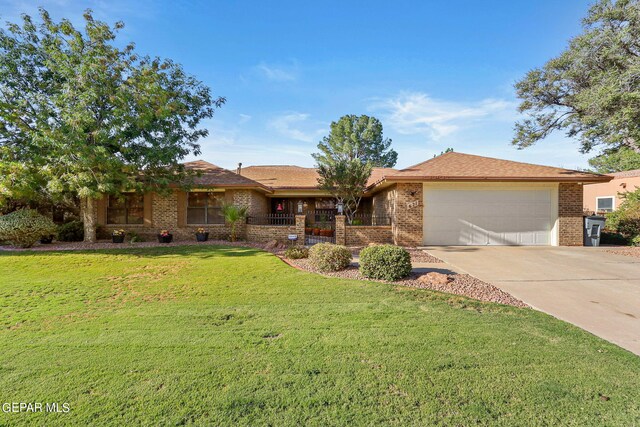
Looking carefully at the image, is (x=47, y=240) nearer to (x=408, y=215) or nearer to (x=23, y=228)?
(x=23, y=228)

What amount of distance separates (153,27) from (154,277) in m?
8.85

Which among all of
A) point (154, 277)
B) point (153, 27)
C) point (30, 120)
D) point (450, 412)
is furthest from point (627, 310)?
point (30, 120)

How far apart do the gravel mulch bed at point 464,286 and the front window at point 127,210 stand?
33.9 ft

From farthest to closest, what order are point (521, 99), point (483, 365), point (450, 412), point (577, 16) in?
point (521, 99)
point (577, 16)
point (483, 365)
point (450, 412)

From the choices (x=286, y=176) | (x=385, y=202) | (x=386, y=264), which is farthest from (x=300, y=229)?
(x=286, y=176)

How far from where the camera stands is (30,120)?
10.6m

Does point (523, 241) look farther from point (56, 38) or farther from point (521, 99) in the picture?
point (56, 38)

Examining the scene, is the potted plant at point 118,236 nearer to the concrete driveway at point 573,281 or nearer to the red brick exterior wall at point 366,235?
the red brick exterior wall at point 366,235

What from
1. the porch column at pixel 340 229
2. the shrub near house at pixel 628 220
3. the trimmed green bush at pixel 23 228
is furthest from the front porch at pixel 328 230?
the shrub near house at pixel 628 220

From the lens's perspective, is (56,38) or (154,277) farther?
(56,38)

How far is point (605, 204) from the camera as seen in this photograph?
20828 mm

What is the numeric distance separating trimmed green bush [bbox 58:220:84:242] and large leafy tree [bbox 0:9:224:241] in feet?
2.56

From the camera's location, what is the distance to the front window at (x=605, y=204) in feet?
66.3

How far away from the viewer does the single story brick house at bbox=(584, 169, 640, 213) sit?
1867cm
